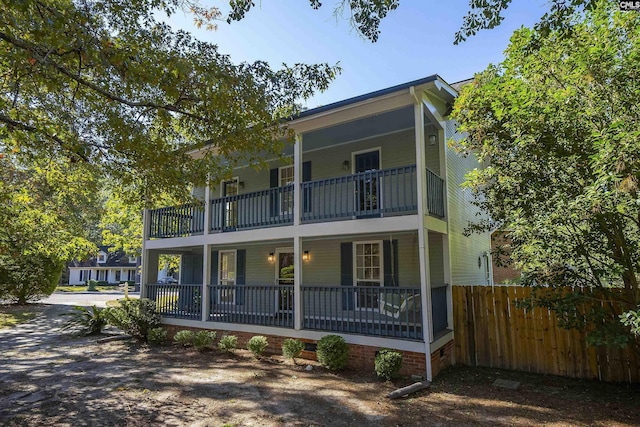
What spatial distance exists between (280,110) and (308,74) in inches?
40.2

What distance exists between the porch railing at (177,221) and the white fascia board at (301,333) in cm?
294

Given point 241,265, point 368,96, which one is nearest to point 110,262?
point 241,265

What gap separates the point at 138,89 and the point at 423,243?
6.74 m

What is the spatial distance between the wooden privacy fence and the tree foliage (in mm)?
6402

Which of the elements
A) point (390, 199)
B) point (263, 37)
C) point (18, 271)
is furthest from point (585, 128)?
point (18, 271)

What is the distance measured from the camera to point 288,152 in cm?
1248

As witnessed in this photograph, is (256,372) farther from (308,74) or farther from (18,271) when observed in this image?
(18,271)

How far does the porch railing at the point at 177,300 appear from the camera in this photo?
11.9 metres

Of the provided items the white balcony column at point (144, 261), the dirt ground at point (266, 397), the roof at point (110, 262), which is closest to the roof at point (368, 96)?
the dirt ground at point (266, 397)

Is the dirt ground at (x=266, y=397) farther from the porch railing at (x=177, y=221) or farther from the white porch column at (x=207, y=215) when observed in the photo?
the porch railing at (x=177, y=221)

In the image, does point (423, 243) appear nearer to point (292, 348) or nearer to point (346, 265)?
point (346, 265)

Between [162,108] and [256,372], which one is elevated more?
[162,108]

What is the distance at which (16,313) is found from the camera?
60.8 feet

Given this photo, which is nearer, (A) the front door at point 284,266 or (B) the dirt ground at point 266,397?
(B) the dirt ground at point 266,397
